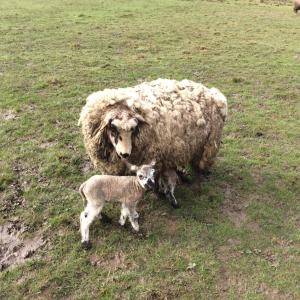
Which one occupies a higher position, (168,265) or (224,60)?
(168,265)

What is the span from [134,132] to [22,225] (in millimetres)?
2259

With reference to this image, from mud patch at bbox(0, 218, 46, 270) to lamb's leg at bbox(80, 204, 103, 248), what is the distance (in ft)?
2.11

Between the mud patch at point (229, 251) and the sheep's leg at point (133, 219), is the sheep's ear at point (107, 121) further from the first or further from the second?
the mud patch at point (229, 251)

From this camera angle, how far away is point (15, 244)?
6836mm

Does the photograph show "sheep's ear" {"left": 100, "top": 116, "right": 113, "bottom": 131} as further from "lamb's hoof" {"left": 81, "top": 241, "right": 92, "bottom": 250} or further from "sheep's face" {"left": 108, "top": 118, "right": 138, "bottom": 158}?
"lamb's hoof" {"left": 81, "top": 241, "right": 92, "bottom": 250}

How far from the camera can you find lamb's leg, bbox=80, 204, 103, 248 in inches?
261

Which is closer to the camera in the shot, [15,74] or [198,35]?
[15,74]

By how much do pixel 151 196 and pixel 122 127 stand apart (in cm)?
169

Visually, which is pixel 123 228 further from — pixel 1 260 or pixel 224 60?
pixel 224 60

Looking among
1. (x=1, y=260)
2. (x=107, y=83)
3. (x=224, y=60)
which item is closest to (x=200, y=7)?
(x=224, y=60)

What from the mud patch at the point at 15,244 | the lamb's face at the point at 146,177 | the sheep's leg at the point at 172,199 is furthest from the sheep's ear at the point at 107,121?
the mud patch at the point at 15,244

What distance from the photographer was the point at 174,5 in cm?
2652

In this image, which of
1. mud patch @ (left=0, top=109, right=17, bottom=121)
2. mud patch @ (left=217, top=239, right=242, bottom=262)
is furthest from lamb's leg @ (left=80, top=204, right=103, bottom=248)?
mud patch @ (left=0, top=109, right=17, bottom=121)

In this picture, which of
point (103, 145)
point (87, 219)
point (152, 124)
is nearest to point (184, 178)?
point (152, 124)
